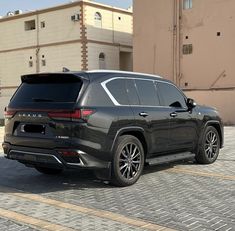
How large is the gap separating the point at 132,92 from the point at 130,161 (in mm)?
1263

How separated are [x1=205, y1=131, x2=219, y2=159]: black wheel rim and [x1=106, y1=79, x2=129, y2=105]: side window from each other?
9.45ft

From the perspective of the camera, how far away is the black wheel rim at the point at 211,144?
1068 cm

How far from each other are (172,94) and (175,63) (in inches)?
1033

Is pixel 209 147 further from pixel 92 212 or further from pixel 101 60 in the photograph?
pixel 101 60

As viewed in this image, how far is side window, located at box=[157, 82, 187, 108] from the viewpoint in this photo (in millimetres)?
9516

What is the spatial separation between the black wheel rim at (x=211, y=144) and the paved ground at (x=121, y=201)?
817mm

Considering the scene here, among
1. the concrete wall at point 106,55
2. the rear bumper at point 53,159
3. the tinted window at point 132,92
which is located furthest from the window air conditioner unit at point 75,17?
the rear bumper at point 53,159

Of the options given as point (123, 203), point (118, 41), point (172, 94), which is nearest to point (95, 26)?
point (118, 41)

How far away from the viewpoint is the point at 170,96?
9.75 metres

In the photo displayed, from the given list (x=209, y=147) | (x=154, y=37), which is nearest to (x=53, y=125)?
(x=209, y=147)

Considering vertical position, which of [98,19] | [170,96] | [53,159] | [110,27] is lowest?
[53,159]

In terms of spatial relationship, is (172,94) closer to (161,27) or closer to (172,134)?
(172,134)

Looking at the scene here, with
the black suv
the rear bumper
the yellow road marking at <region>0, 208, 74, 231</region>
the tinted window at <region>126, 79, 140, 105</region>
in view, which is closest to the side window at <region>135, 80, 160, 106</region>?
the black suv

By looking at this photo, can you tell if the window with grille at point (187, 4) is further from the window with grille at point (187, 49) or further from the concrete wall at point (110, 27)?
the concrete wall at point (110, 27)
